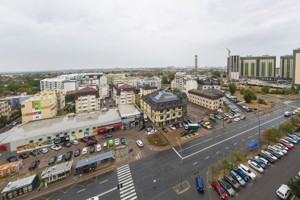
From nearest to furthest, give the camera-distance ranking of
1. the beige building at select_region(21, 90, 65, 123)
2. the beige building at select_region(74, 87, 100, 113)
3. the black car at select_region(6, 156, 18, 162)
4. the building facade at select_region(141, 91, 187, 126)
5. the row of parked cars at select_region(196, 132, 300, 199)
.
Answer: the row of parked cars at select_region(196, 132, 300, 199), the black car at select_region(6, 156, 18, 162), the building facade at select_region(141, 91, 187, 126), the beige building at select_region(21, 90, 65, 123), the beige building at select_region(74, 87, 100, 113)

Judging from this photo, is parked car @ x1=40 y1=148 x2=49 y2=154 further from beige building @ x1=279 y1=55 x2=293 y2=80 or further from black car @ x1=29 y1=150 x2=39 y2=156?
beige building @ x1=279 y1=55 x2=293 y2=80

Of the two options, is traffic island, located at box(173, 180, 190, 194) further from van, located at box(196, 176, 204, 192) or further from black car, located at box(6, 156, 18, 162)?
black car, located at box(6, 156, 18, 162)

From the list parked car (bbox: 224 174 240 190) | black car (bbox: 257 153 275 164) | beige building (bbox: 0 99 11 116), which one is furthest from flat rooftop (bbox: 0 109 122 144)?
black car (bbox: 257 153 275 164)

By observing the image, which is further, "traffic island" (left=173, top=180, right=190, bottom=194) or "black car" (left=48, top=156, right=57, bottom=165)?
"black car" (left=48, top=156, right=57, bottom=165)

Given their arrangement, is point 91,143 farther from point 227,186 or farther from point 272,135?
point 272,135

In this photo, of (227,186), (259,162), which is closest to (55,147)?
(227,186)

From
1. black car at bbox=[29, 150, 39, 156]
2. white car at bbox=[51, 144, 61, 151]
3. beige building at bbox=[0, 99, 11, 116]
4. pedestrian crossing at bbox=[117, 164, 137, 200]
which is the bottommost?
pedestrian crossing at bbox=[117, 164, 137, 200]

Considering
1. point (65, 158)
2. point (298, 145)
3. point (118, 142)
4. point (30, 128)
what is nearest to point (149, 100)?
point (118, 142)

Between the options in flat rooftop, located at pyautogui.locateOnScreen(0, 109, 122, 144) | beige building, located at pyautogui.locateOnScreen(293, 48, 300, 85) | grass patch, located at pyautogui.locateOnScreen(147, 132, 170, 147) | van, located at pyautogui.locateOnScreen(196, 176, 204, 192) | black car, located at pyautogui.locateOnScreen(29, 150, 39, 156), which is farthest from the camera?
beige building, located at pyautogui.locateOnScreen(293, 48, 300, 85)

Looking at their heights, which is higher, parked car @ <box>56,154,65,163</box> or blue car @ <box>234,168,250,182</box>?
blue car @ <box>234,168,250,182</box>
